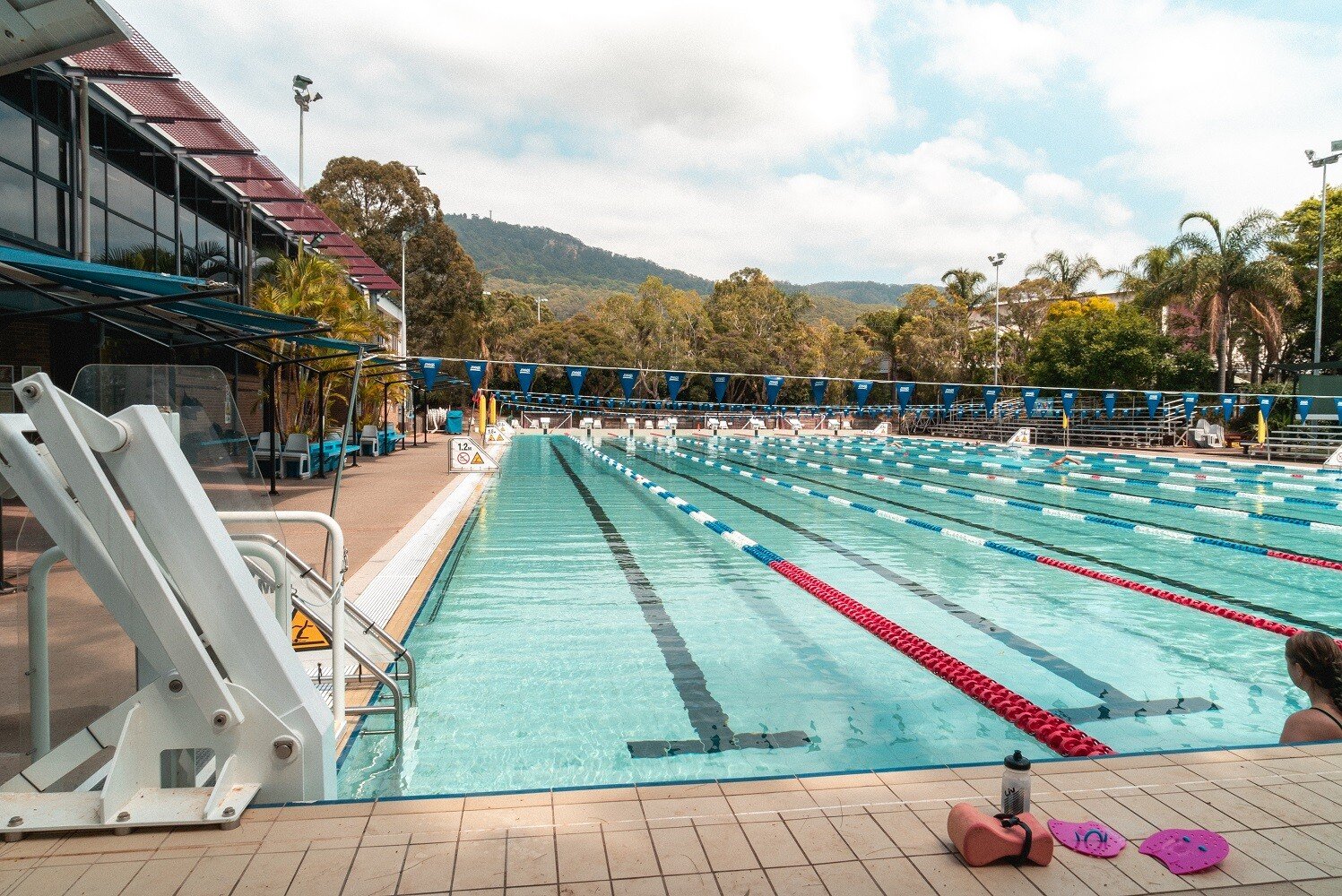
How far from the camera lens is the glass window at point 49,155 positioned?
9.54m

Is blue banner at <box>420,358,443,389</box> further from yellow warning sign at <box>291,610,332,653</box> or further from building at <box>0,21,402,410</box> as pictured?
yellow warning sign at <box>291,610,332,653</box>

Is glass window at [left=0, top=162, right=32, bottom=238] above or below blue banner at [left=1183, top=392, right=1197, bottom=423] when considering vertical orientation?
above

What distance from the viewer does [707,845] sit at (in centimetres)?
240

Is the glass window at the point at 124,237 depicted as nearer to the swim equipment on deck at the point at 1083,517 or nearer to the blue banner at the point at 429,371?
the blue banner at the point at 429,371

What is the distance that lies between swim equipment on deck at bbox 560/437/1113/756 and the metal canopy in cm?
522

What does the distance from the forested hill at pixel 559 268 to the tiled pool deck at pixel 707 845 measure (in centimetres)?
11105

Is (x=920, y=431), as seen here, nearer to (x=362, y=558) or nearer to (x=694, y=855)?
(x=362, y=558)

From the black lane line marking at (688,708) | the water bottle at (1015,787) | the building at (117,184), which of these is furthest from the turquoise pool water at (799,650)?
the building at (117,184)

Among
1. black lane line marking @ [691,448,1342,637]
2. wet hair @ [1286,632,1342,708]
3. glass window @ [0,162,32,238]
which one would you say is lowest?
black lane line marking @ [691,448,1342,637]

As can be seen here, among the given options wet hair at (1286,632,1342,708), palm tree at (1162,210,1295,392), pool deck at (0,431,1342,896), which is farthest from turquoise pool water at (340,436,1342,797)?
palm tree at (1162,210,1295,392)

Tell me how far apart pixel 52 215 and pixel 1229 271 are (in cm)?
3318

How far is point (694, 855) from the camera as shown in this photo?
92.5 inches

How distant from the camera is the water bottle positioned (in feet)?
8.14

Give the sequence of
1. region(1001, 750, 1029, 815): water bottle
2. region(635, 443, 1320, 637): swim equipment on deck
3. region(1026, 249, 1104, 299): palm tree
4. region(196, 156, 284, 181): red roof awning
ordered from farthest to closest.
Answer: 1. region(1026, 249, 1104, 299): palm tree
2. region(196, 156, 284, 181): red roof awning
3. region(635, 443, 1320, 637): swim equipment on deck
4. region(1001, 750, 1029, 815): water bottle
